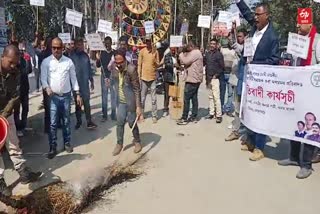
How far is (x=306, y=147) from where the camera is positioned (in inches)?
224

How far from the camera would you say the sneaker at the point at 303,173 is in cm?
559

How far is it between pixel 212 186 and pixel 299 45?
2.27 metres

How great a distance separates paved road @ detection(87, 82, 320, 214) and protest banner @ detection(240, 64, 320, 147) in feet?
1.77

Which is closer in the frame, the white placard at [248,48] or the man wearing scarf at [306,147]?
the man wearing scarf at [306,147]

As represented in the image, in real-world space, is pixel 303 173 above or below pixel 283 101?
below

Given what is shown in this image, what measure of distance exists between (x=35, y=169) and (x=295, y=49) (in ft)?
13.2

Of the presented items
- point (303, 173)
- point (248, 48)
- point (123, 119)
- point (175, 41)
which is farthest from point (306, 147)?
point (175, 41)

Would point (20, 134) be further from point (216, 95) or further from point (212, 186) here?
point (212, 186)

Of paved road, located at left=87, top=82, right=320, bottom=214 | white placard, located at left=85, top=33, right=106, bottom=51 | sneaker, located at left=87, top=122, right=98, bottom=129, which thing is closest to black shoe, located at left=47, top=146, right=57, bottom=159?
paved road, located at left=87, top=82, right=320, bottom=214

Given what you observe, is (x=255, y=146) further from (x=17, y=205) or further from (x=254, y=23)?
(x=17, y=205)

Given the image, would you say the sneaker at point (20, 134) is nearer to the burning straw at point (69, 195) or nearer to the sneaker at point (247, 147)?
the burning straw at point (69, 195)

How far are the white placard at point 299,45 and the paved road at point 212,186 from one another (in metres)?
1.59

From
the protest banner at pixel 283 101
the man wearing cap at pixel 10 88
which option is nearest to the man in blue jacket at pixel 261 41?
the protest banner at pixel 283 101

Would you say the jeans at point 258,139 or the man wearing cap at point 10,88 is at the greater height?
the man wearing cap at point 10,88
